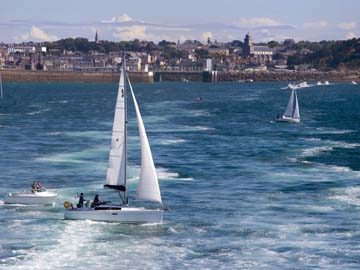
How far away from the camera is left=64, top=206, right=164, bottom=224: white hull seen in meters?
55.4

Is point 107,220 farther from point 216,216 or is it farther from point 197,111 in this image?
point 197,111

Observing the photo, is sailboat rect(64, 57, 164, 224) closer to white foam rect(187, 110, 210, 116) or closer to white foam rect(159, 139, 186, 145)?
white foam rect(159, 139, 186, 145)

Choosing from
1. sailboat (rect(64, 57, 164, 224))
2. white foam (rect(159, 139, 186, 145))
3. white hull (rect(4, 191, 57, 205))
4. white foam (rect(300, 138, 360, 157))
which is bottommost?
white foam (rect(159, 139, 186, 145))

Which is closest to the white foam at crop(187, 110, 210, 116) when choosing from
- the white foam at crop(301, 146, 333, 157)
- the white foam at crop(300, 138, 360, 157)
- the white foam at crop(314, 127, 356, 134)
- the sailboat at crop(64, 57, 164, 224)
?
the white foam at crop(314, 127, 356, 134)

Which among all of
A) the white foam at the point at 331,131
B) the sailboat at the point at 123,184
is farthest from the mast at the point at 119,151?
the white foam at the point at 331,131

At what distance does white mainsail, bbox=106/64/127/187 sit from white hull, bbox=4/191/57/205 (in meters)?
6.60

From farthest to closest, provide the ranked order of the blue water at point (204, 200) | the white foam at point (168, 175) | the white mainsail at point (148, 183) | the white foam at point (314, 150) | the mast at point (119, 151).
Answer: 1. the white foam at point (314, 150)
2. the white foam at point (168, 175)
3. the mast at point (119, 151)
4. the white mainsail at point (148, 183)
5. the blue water at point (204, 200)

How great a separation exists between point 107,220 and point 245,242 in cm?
817

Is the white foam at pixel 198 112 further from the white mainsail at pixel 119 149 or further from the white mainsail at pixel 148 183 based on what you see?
the white mainsail at pixel 148 183

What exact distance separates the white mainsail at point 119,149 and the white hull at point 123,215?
6.18 ft

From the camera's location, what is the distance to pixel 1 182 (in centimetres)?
7200

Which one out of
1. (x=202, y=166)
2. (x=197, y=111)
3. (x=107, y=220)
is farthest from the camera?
(x=197, y=111)

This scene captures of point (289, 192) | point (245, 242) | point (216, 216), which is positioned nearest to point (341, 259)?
point (245, 242)

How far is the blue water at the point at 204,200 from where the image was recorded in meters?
49.7
